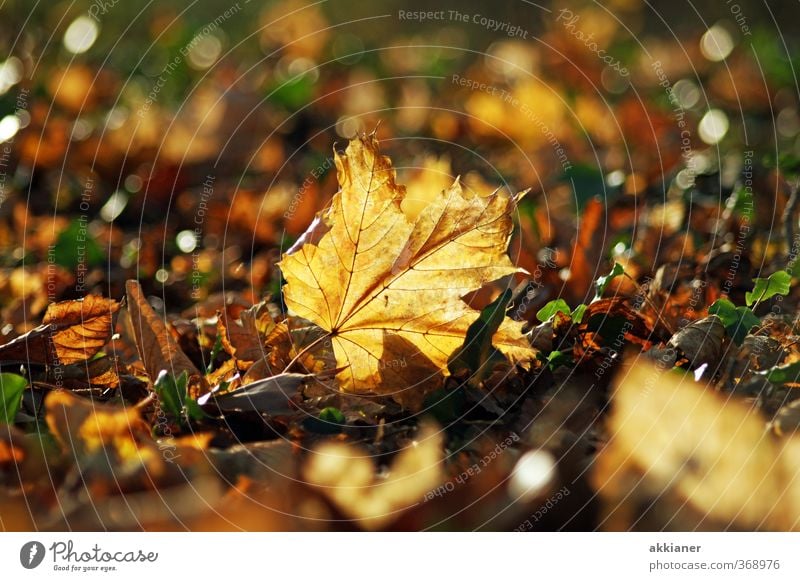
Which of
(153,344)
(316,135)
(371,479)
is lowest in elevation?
(371,479)

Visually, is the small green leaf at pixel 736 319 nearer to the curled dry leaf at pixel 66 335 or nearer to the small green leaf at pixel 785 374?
the small green leaf at pixel 785 374

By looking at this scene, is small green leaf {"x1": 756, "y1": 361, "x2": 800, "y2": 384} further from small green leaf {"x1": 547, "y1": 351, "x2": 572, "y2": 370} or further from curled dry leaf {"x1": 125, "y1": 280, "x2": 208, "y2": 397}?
curled dry leaf {"x1": 125, "y1": 280, "x2": 208, "y2": 397}

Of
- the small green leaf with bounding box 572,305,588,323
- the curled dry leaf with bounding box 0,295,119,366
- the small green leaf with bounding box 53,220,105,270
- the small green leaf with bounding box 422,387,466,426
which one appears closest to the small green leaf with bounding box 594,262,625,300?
the small green leaf with bounding box 572,305,588,323

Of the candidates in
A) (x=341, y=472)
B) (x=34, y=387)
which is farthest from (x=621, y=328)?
(x=34, y=387)

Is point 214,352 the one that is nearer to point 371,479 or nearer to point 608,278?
point 371,479

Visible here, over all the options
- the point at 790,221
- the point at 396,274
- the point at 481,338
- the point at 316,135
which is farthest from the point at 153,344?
the point at 316,135
